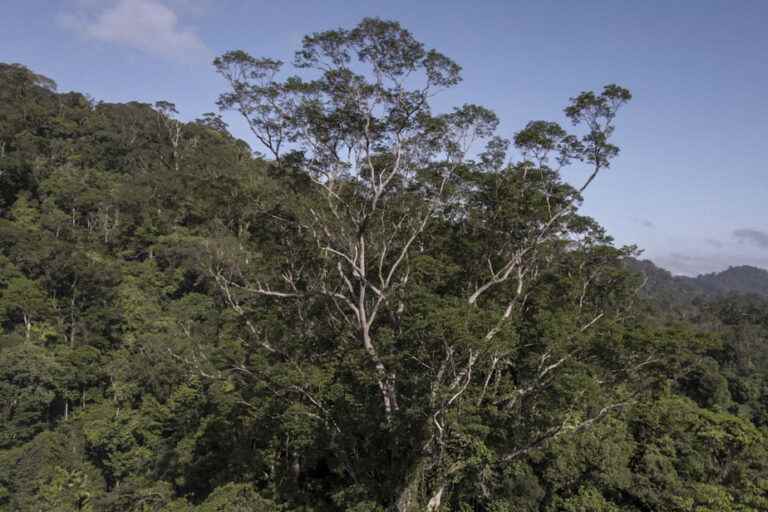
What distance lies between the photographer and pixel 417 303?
9.67m

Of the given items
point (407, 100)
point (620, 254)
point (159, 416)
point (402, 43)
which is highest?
point (402, 43)

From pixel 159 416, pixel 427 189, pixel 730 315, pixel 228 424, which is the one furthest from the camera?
pixel 730 315

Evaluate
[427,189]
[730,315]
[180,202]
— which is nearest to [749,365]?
[730,315]

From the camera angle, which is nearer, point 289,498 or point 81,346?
point 289,498

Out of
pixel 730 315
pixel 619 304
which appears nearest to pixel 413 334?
pixel 619 304

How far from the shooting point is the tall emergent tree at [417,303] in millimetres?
10000

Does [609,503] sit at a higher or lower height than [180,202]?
lower

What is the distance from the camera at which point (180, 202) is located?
4184 cm

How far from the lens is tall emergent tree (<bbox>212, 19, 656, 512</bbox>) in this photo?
10.0 m

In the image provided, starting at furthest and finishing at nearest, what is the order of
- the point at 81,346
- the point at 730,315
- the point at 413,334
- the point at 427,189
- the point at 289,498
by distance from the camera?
the point at 730,315 < the point at 81,346 < the point at 427,189 < the point at 289,498 < the point at 413,334

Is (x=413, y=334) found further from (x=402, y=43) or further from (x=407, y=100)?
(x=402, y=43)

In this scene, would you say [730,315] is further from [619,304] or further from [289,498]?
[289,498]

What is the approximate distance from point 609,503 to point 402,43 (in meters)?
11.6

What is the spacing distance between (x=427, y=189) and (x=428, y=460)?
6637 mm
